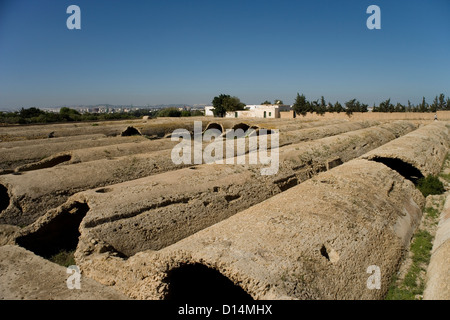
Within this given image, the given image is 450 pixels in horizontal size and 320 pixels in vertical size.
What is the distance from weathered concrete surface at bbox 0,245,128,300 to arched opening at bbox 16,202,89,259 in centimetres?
52

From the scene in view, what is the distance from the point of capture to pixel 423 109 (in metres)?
49.0

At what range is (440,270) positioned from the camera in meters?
5.36

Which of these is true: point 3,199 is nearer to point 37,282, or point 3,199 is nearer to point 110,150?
point 110,150

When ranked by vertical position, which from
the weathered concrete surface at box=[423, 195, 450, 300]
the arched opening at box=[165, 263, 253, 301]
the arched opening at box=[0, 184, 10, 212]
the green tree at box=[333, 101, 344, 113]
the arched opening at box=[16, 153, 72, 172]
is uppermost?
the green tree at box=[333, 101, 344, 113]

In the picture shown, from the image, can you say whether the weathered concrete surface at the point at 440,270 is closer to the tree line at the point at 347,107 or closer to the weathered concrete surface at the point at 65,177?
the weathered concrete surface at the point at 65,177

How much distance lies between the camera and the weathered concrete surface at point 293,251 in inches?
171

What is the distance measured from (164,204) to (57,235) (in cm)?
321

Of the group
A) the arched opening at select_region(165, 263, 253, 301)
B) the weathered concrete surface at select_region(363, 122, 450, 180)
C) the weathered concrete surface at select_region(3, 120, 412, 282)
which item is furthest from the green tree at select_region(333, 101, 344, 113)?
the arched opening at select_region(165, 263, 253, 301)

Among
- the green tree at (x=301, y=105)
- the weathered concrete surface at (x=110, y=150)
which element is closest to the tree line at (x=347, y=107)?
the green tree at (x=301, y=105)

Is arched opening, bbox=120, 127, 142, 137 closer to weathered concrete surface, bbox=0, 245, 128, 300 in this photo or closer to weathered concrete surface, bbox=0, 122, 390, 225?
weathered concrete surface, bbox=0, 122, 390, 225

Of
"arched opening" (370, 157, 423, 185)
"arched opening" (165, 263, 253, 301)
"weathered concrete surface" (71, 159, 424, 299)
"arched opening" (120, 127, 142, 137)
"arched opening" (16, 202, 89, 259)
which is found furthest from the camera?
"arched opening" (120, 127, 142, 137)

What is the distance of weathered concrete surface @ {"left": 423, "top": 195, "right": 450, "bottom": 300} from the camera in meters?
4.75

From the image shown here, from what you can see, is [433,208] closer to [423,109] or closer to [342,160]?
[342,160]
